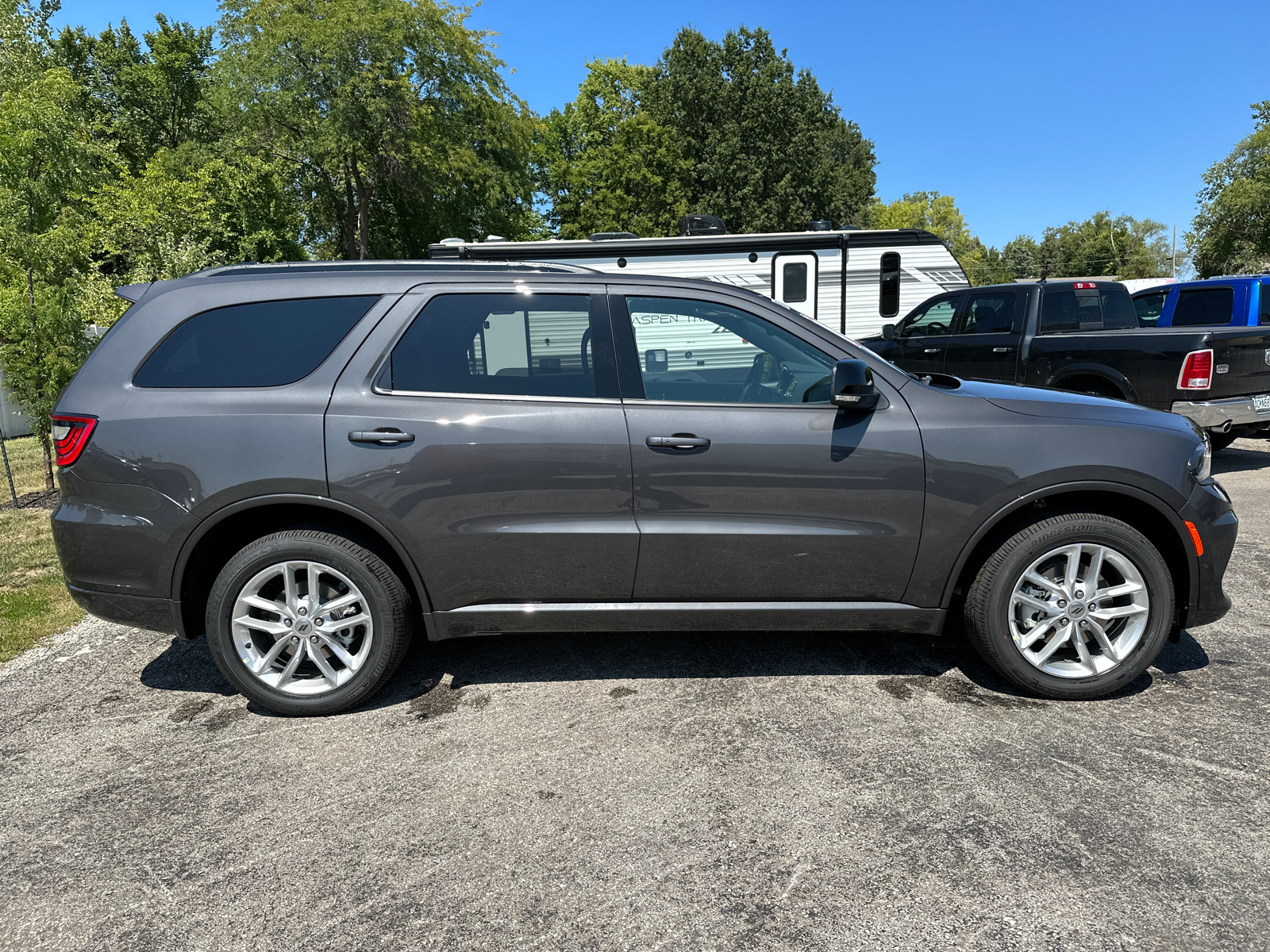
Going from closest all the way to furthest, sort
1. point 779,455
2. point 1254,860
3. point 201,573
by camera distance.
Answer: point 1254,860, point 779,455, point 201,573

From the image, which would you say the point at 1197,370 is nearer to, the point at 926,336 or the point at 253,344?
the point at 926,336

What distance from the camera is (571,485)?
134 inches

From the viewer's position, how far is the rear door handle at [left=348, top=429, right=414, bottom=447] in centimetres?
337

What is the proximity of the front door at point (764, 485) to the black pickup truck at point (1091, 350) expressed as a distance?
Answer: 434 centimetres

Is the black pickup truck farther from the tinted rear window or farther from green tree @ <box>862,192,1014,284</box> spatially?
green tree @ <box>862,192,1014,284</box>

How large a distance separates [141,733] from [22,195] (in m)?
7.16

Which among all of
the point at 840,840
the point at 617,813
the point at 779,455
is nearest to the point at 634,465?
the point at 779,455

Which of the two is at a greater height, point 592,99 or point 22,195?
point 592,99

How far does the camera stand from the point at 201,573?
3.62m

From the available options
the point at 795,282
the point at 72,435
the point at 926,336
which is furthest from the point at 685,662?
the point at 795,282

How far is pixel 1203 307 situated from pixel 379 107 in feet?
76.9

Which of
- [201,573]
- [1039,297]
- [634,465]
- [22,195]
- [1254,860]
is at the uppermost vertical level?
[22,195]

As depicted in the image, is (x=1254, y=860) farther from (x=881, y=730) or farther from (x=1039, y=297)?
(x=1039, y=297)

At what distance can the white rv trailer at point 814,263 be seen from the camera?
11000 millimetres
